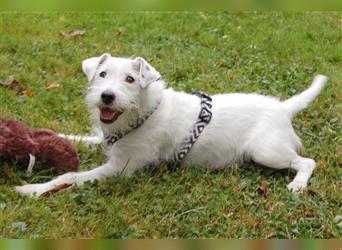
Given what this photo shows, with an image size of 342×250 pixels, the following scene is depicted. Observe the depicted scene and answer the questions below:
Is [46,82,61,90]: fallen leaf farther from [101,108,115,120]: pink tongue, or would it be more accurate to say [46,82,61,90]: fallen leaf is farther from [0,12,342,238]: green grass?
[101,108,115,120]: pink tongue

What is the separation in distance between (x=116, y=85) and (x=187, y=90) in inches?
87.1

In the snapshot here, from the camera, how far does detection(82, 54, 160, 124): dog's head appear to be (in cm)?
410

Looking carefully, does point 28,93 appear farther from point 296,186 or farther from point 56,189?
point 296,186

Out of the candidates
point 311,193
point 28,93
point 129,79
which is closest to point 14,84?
point 28,93

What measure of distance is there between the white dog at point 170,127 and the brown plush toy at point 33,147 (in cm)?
24

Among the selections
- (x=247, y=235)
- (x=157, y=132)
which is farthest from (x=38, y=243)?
(x=157, y=132)

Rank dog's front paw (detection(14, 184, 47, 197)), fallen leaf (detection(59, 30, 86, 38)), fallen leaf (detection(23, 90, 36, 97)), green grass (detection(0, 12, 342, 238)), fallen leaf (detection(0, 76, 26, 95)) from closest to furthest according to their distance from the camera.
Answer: green grass (detection(0, 12, 342, 238)) < dog's front paw (detection(14, 184, 47, 197)) < fallen leaf (detection(23, 90, 36, 97)) < fallen leaf (detection(0, 76, 26, 95)) < fallen leaf (detection(59, 30, 86, 38))

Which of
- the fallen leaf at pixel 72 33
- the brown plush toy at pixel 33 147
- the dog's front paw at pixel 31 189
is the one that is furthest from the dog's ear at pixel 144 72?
the fallen leaf at pixel 72 33

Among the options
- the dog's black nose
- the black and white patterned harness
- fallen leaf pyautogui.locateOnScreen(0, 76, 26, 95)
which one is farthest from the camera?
fallen leaf pyautogui.locateOnScreen(0, 76, 26, 95)

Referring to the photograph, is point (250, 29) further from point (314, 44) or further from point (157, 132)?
point (157, 132)

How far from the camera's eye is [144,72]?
429 cm

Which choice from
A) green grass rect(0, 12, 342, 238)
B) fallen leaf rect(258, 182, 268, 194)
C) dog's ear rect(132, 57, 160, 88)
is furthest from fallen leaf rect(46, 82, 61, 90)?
fallen leaf rect(258, 182, 268, 194)

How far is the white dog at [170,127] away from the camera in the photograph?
4246 mm

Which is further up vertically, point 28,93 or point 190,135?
point 190,135
